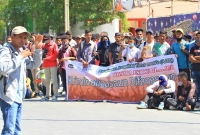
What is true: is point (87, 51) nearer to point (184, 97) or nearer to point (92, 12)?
point (184, 97)

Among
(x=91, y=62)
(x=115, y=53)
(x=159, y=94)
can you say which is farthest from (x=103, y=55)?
(x=159, y=94)

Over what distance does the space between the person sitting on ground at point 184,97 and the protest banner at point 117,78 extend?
72 cm

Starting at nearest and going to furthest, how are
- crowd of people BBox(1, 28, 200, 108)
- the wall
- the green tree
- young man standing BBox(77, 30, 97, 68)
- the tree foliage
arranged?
crowd of people BBox(1, 28, 200, 108)
young man standing BBox(77, 30, 97, 68)
the wall
the green tree
the tree foliage

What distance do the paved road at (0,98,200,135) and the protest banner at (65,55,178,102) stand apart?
0.56m

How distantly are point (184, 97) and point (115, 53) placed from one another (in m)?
2.71

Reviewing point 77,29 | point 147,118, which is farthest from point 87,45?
point 77,29

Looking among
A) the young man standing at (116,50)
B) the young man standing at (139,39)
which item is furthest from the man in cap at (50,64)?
the young man standing at (139,39)

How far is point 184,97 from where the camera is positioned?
37.3 feet

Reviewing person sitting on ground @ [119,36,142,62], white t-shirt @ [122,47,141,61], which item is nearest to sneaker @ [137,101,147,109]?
person sitting on ground @ [119,36,142,62]

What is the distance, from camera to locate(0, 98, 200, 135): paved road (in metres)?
8.82

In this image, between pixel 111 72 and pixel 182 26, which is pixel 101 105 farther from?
pixel 182 26

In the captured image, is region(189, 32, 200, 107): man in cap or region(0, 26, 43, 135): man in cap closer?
region(0, 26, 43, 135): man in cap

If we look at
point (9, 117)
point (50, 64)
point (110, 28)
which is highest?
point (110, 28)

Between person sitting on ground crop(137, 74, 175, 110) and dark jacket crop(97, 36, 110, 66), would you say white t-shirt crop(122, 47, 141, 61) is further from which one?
person sitting on ground crop(137, 74, 175, 110)
